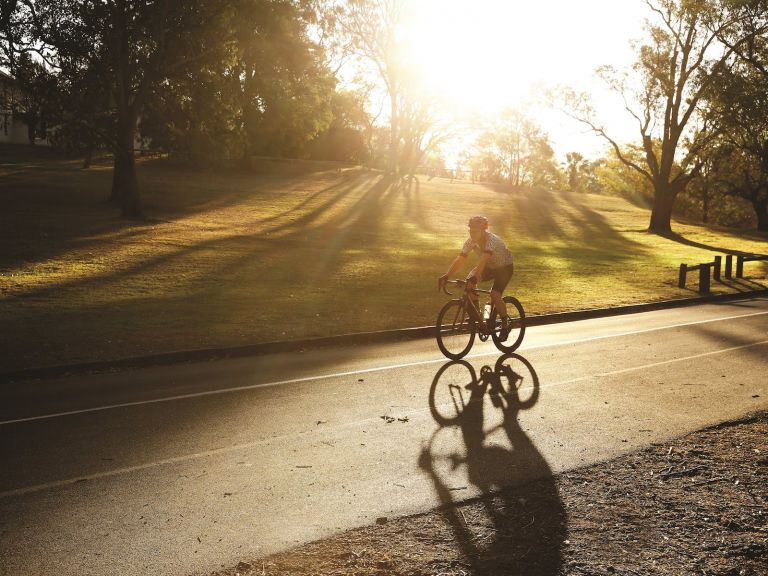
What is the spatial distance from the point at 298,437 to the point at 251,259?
53.0ft

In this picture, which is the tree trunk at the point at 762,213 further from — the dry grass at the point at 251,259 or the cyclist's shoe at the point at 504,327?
the cyclist's shoe at the point at 504,327

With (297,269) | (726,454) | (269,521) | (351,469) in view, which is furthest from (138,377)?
(297,269)

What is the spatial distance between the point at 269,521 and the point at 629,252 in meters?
32.1

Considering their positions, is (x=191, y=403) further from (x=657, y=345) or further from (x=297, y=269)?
(x=297, y=269)

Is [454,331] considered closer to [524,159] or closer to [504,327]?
[504,327]

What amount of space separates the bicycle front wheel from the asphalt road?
0.79 ft

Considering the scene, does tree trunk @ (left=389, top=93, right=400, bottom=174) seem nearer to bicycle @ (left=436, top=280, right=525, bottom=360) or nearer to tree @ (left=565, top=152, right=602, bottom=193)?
bicycle @ (left=436, top=280, right=525, bottom=360)

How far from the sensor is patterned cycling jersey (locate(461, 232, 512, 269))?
10.7m

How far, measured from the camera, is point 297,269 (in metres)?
21.4

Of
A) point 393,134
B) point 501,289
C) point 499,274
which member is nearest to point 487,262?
point 499,274

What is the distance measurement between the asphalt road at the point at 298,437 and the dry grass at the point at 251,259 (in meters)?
2.61

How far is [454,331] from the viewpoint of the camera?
11.1m

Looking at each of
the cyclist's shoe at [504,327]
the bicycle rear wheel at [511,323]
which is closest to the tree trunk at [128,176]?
the bicycle rear wheel at [511,323]

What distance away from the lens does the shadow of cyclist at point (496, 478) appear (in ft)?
14.6
